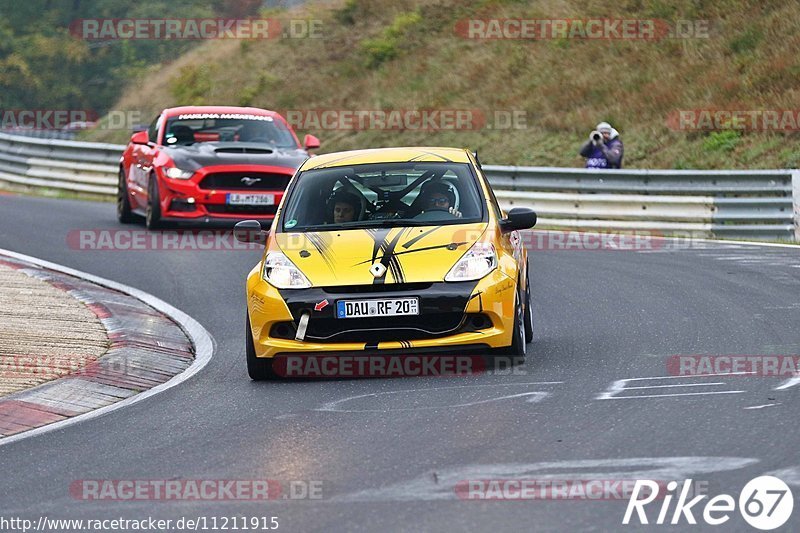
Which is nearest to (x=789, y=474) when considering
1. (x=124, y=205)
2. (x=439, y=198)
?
(x=439, y=198)

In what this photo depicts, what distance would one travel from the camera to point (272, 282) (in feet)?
31.0

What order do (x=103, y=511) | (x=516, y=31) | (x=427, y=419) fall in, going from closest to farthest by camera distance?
(x=103, y=511)
(x=427, y=419)
(x=516, y=31)

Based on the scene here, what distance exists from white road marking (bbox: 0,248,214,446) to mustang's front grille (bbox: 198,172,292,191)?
2.74m

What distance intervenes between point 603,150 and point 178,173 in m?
6.69

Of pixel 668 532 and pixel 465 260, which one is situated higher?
pixel 465 260

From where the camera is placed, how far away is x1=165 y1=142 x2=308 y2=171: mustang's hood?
18.5m

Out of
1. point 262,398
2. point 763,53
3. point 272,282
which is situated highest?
point 763,53

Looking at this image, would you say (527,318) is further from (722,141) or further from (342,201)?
(722,141)

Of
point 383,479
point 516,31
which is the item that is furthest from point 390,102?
point 383,479

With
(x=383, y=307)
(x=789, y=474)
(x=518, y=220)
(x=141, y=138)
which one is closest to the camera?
(x=789, y=474)

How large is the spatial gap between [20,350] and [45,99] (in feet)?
216

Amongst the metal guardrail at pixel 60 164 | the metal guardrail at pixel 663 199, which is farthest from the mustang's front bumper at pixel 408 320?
the metal guardrail at pixel 60 164

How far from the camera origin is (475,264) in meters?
9.32

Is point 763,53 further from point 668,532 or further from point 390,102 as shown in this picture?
point 668,532
